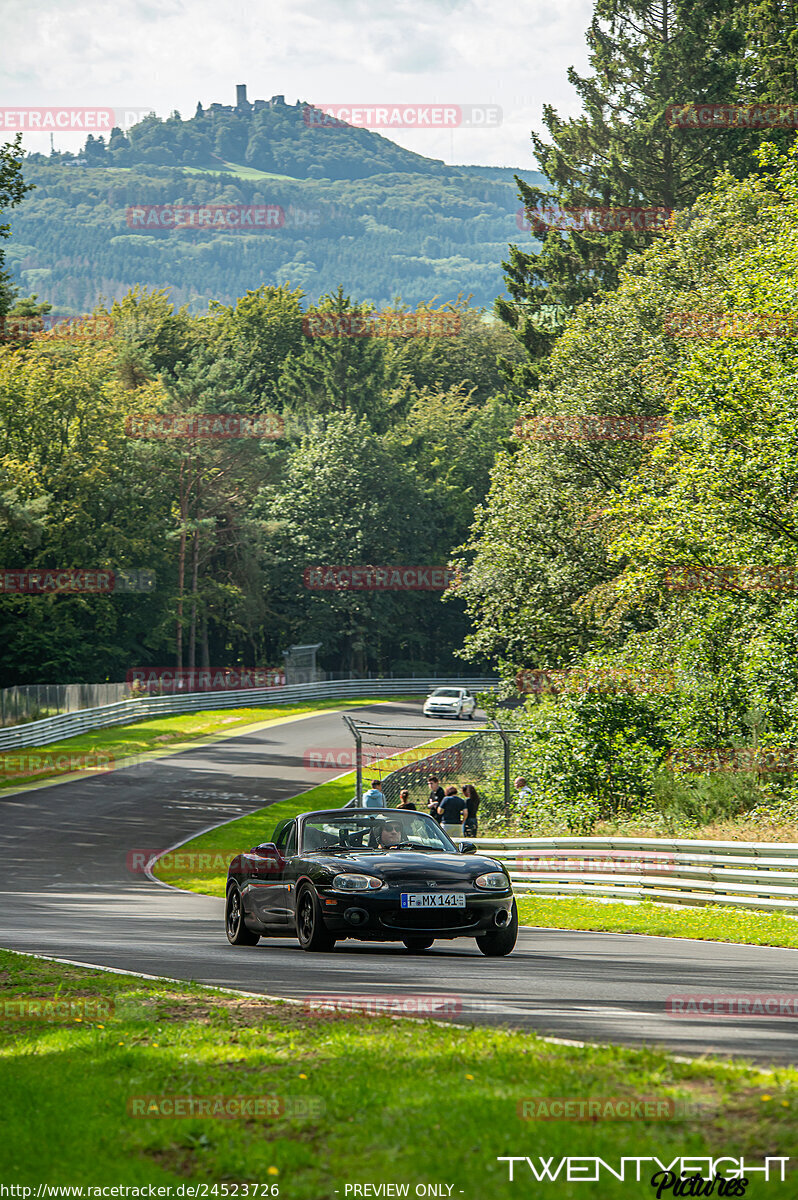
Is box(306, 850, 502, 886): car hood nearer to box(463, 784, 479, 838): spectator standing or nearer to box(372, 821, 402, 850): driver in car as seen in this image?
box(372, 821, 402, 850): driver in car

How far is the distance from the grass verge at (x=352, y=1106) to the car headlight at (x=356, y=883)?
3.62 metres

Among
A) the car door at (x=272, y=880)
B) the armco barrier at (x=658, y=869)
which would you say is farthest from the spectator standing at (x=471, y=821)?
the car door at (x=272, y=880)

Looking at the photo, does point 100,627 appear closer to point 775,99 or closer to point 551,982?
point 775,99

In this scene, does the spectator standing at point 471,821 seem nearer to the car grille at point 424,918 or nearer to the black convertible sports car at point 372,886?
the black convertible sports car at point 372,886

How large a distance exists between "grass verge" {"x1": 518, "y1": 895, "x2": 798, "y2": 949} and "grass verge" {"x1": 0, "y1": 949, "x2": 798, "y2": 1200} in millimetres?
8125

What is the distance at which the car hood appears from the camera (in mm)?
10969

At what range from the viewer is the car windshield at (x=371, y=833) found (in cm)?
1207

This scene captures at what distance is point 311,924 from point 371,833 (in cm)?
112

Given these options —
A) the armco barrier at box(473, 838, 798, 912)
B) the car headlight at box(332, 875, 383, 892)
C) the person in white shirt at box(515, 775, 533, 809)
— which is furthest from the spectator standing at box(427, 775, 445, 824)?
the car headlight at box(332, 875, 383, 892)

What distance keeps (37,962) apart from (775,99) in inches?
1556

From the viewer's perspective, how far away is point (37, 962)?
10.9m

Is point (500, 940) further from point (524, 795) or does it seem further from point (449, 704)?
point (449, 704)

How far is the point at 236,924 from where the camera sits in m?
13.3

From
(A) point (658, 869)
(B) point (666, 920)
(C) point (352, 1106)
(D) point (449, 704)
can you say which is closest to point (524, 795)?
(A) point (658, 869)
